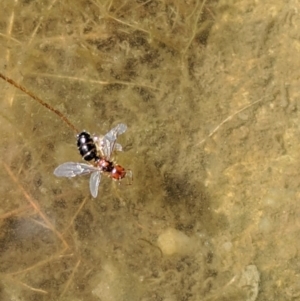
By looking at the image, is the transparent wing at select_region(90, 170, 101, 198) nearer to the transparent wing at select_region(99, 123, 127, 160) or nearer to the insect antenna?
the transparent wing at select_region(99, 123, 127, 160)

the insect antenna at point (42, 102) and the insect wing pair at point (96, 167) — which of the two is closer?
the insect wing pair at point (96, 167)

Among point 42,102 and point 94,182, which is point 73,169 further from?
point 42,102

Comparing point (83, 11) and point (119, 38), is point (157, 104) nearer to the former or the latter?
point (119, 38)

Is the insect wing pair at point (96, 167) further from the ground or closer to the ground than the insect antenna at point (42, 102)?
closer to the ground

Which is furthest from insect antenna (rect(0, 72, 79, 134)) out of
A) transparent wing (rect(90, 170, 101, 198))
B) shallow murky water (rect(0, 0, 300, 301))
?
transparent wing (rect(90, 170, 101, 198))

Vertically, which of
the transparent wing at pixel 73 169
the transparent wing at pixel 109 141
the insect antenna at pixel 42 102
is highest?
the insect antenna at pixel 42 102

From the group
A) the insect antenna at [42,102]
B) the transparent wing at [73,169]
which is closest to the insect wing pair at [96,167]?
the transparent wing at [73,169]

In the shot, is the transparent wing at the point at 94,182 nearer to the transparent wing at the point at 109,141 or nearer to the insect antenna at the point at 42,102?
the transparent wing at the point at 109,141
